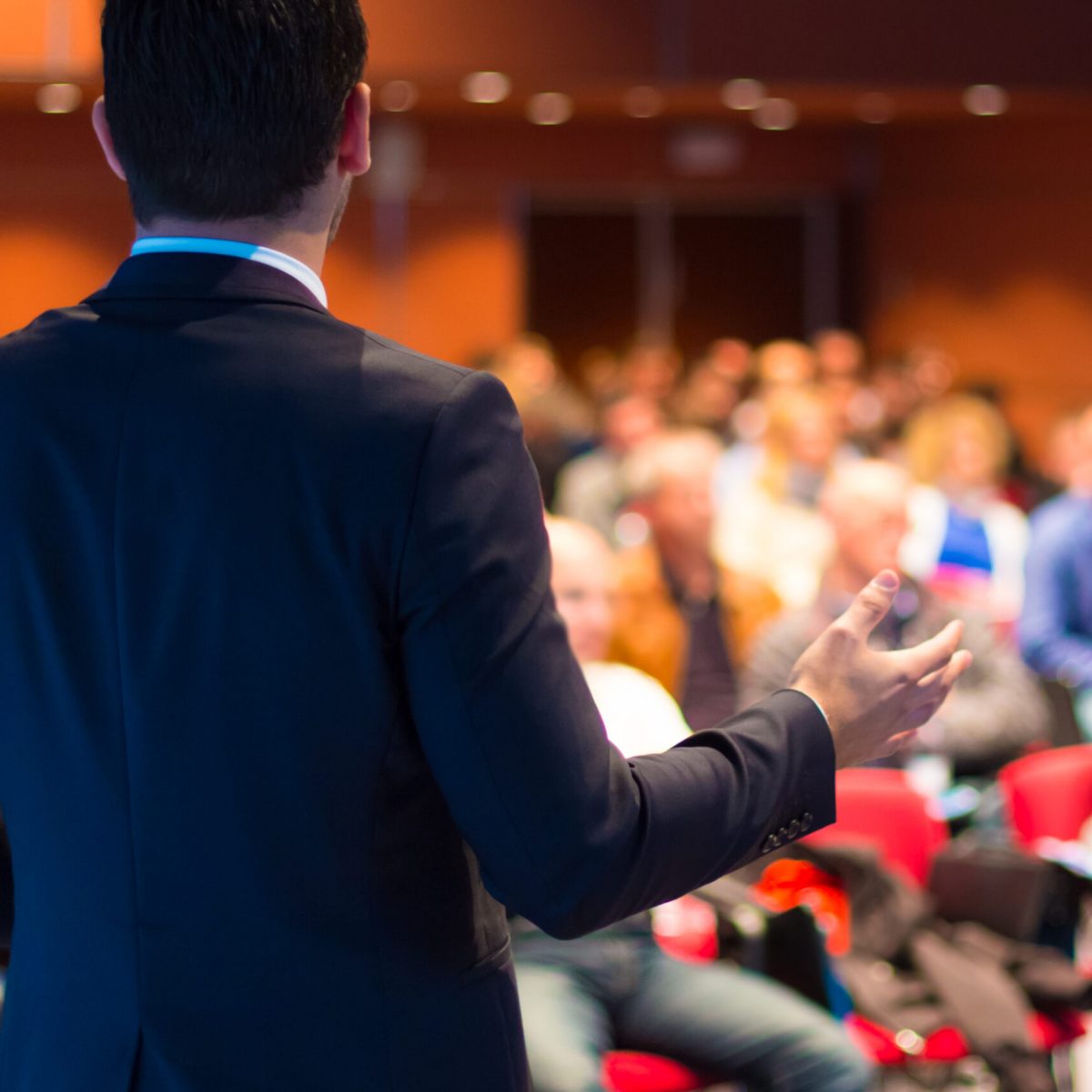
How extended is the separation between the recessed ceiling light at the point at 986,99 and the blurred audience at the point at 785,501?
2446 mm

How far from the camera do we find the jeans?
264 centimetres

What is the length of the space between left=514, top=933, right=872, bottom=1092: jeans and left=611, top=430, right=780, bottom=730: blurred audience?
1.67 meters

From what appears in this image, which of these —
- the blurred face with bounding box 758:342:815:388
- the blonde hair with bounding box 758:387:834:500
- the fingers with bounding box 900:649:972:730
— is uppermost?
the fingers with bounding box 900:649:972:730

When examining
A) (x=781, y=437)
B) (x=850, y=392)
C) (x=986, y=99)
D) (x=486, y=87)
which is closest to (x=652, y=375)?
(x=850, y=392)

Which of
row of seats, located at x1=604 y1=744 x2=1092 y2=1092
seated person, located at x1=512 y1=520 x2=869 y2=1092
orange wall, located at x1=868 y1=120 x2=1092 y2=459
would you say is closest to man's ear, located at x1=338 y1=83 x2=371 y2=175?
seated person, located at x1=512 y1=520 x2=869 y2=1092

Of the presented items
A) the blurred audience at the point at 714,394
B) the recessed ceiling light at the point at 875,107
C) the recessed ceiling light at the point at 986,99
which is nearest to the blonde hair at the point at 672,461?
the blurred audience at the point at 714,394

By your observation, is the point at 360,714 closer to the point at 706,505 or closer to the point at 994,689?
the point at 994,689

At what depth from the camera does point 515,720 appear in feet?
3.13

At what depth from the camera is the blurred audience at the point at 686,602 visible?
14.4ft

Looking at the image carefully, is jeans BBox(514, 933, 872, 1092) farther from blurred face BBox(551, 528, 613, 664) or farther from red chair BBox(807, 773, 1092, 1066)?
blurred face BBox(551, 528, 613, 664)

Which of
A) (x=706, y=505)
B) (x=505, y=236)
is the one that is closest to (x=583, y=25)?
(x=505, y=236)

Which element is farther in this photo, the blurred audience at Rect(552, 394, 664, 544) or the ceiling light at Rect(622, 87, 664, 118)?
the ceiling light at Rect(622, 87, 664, 118)

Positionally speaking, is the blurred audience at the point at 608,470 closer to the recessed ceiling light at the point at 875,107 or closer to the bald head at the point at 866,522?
the bald head at the point at 866,522

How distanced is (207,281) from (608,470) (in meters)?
5.89
